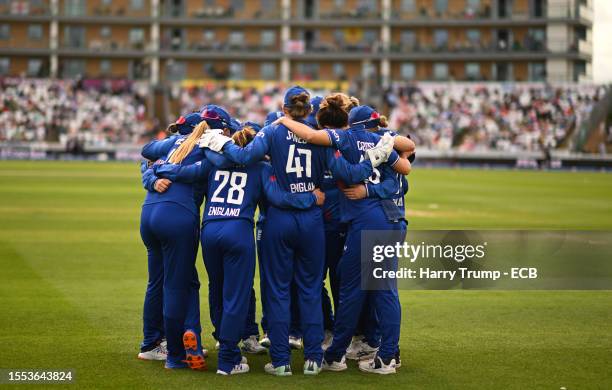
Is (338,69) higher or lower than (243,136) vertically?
higher

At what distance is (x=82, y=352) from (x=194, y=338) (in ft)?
4.93

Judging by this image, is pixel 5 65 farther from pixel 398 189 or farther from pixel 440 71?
pixel 398 189

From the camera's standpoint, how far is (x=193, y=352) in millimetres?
9172

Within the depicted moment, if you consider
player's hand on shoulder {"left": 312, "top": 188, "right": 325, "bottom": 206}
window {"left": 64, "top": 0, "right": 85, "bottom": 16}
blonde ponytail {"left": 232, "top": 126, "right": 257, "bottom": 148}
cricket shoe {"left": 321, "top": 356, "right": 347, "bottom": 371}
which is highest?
window {"left": 64, "top": 0, "right": 85, "bottom": 16}

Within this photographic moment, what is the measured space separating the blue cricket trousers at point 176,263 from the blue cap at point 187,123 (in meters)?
0.97

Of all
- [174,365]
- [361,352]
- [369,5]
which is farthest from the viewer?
[369,5]

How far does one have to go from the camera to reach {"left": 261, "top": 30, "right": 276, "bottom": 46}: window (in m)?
90.8

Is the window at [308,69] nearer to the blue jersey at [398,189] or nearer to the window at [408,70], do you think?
the window at [408,70]

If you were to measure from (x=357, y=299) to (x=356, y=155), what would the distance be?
4.86 ft

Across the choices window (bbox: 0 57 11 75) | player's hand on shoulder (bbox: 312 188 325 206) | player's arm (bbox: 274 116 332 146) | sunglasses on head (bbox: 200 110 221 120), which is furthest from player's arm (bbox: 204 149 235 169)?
window (bbox: 0 57 11 75)

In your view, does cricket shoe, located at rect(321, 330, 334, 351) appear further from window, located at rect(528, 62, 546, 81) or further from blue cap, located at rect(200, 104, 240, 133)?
window, located at rect(528, 62, 546, 81)

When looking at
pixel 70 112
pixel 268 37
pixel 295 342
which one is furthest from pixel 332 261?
pixel 268 37

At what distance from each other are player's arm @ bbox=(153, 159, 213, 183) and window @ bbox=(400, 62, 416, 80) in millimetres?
80789

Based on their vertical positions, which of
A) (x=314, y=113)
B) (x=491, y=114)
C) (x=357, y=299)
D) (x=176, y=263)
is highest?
(x=491, y=114)
